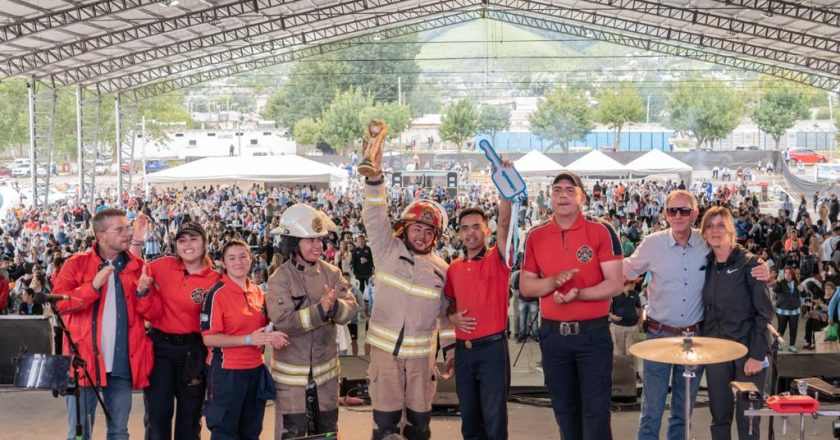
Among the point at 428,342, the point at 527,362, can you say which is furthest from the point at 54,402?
the point at 527,362

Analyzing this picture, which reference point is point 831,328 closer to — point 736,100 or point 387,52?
point 736,100

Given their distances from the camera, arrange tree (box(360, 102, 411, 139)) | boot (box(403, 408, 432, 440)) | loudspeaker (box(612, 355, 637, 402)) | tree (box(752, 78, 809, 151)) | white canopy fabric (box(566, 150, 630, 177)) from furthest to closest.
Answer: tree (box(752, 78, 809, 151)) → tree (box(360, 102, 411, 139)) → white canopy fabric (box(566, 150, 630, 177)) → loudspeaker (box(612, 355, 637, 402)) → boot (box(403, 408, 432, 440))

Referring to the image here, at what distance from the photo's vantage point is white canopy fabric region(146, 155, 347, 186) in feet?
87.9

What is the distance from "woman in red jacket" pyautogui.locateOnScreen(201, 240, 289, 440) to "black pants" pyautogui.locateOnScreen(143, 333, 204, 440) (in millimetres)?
167

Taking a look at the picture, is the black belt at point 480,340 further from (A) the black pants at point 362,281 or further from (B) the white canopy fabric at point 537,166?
(B) the white canopy fabric at point 537,166

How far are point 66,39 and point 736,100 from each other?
189 ft

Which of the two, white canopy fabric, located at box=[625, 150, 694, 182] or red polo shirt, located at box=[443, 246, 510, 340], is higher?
white canopy fabric, located at box=[625, 150, 694, 182]

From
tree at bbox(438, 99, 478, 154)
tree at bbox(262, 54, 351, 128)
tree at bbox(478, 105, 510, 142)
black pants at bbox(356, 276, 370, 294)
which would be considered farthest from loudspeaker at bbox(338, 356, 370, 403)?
tree at bbox(262, 54, 351, 128)

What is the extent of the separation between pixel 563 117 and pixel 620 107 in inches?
196

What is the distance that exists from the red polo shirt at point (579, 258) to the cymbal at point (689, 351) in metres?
0.36

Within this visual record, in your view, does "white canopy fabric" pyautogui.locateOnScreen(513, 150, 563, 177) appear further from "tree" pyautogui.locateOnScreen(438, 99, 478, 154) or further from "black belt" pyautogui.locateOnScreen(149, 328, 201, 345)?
"tree" pyautogui.locateOnScreen(438, 99, 478, 154)

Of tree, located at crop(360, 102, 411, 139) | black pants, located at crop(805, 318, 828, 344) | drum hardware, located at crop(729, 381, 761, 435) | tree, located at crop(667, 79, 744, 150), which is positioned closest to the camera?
drum hardware, located at crop(729, 381, 761, 435)

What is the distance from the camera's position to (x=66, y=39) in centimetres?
2608

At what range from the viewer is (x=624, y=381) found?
7.86 m
